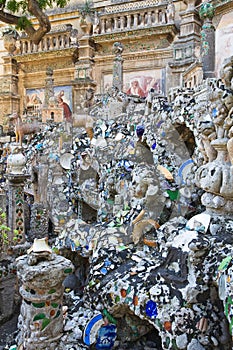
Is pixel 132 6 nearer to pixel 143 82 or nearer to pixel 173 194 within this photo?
pixel 143 82

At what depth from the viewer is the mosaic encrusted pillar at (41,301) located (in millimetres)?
2545

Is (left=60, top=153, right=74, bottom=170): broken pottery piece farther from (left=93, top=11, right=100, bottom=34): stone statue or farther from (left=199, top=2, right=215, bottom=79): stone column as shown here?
(left=93, top=11, right=100, bottom=34): stone statue

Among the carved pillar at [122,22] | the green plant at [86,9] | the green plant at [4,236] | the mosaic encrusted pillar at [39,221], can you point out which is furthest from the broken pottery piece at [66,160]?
the green plant at [86,9]

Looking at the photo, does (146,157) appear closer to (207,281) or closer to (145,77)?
(207,281)

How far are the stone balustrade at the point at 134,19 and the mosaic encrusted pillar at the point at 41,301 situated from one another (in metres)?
10.2

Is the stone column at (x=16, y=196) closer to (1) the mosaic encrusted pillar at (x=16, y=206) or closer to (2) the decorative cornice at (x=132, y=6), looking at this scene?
(1) the mosaic encrusted pillar at (x=16, y=206)

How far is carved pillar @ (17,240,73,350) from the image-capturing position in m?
2.55

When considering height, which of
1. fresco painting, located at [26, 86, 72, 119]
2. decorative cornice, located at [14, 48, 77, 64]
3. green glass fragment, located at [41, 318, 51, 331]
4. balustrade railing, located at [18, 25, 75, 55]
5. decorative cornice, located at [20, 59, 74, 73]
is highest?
balustrade railing, located at [18, 25, 75, 55]

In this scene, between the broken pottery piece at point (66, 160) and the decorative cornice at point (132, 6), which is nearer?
the broken pottery piece at point (66, 160)

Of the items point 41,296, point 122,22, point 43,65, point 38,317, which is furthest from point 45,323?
point 43,65

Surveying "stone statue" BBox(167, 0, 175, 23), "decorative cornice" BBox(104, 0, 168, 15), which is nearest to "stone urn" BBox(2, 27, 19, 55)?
"decorative cornice" BBox(104, 0, 168, 15)

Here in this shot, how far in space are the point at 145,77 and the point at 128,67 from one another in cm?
65

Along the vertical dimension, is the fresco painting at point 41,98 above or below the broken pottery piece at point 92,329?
above

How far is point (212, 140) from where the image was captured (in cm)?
310
